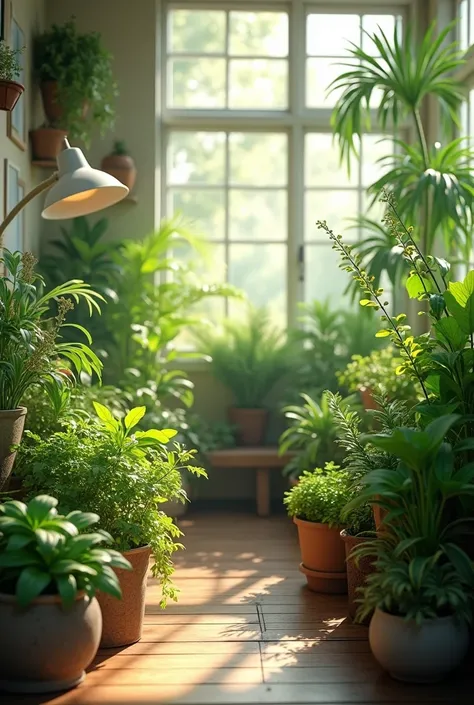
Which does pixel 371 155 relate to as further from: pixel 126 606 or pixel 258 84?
pixel 126 606

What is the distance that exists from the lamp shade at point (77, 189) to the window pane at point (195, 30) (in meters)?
2.67

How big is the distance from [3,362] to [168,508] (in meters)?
2.21

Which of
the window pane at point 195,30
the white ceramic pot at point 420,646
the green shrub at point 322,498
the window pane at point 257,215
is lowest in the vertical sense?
the white ceramic pot at point 420,646

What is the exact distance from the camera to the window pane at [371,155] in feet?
19.7

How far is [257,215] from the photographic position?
19.9ft

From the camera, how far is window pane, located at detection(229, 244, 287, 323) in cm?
604

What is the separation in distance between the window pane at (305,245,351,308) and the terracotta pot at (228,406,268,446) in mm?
864

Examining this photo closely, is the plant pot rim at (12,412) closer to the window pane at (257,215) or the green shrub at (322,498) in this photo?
the green shrub at (322,498)

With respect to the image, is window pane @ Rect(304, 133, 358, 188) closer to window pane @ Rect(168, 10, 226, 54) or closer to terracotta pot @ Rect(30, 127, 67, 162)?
window pane @ Rect(168, 10, 226, 54)

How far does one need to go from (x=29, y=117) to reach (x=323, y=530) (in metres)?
2.90

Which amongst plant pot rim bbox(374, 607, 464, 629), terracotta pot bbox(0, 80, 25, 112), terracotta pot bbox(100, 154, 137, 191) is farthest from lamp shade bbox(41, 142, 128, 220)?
terracotta pot bbox(100, 154, 137, 191)

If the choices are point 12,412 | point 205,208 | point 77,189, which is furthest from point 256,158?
point 12,412

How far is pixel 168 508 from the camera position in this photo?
524 centimetres

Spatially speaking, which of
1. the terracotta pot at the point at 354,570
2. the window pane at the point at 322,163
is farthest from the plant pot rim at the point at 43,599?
the window pane at the point at 322,163
